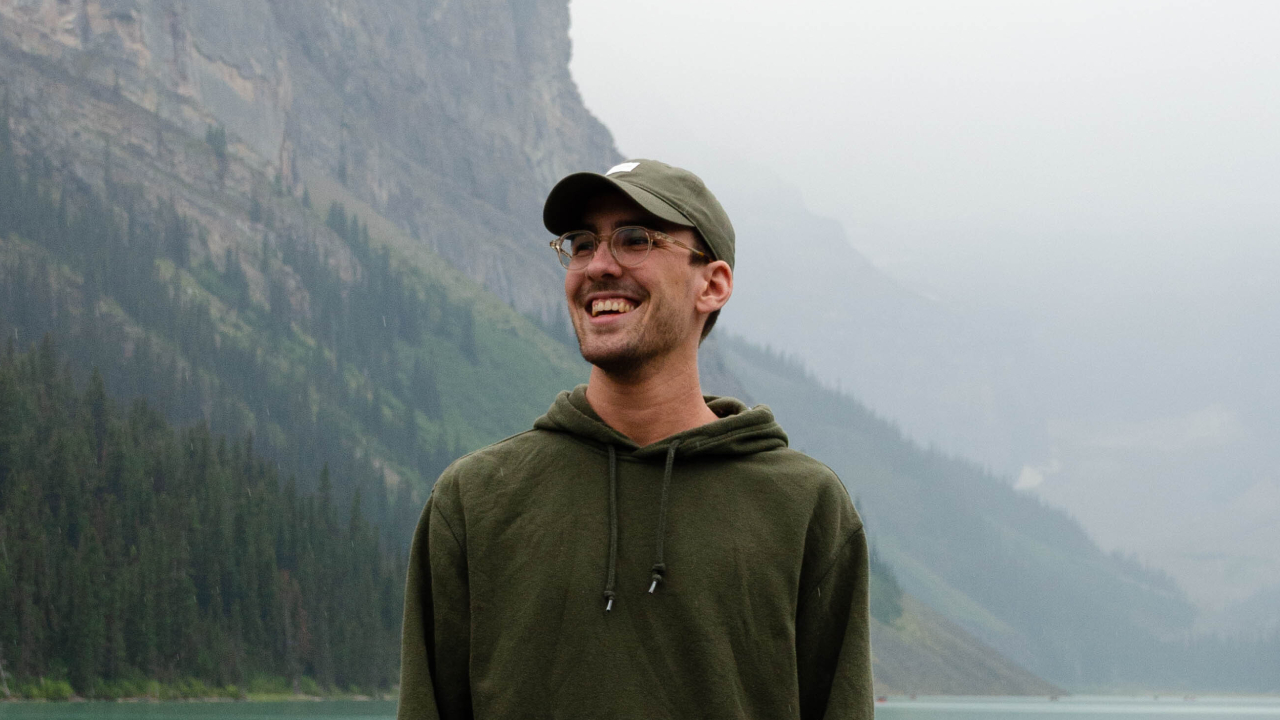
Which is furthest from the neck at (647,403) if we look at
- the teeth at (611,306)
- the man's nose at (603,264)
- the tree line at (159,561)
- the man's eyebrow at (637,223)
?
the tree line at (159,561)

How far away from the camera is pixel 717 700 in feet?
14.9

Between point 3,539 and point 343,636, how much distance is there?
3821 cm

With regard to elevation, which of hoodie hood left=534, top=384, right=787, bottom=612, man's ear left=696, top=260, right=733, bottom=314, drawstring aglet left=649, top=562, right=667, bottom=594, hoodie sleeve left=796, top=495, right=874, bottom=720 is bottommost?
hoodie sleeve left=796, top=495, right=874, bottom=720

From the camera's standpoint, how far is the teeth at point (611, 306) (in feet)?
15.9

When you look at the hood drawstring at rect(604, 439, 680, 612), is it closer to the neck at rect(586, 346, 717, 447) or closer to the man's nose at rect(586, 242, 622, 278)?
the neck at rect(586, 346, 717, 447)

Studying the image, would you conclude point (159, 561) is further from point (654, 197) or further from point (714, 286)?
point (654, 197)

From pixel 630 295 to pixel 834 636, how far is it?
4.19 feet

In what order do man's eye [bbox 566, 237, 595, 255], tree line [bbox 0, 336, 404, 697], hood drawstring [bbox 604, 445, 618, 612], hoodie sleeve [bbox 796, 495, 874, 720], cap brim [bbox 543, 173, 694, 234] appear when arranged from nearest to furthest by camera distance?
hood drawstring [bbox 604, 445, 618, 612] → cap brim [bbox 543, 173, 694, 234] → hoodie sleeve [bbox 796, 495, 874, 720] → man's eye [bbox 566, 237, 595, 255] → tree line [bbox 0, 336, 404, 697]

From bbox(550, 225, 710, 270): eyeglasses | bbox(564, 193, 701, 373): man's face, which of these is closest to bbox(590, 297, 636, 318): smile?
bbox(564, 193, 701, 373): man's face

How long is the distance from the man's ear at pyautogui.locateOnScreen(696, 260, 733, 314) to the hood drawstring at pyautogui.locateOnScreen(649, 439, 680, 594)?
545mm

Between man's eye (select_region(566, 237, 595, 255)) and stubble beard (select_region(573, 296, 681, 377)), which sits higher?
man's eye (select_region(566, 237, 595, 255))

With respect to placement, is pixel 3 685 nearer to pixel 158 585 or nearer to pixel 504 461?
pixel 158 585

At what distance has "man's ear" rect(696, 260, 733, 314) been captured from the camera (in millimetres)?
4969

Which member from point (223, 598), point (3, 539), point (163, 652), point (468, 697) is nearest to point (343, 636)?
point (223, 598)
